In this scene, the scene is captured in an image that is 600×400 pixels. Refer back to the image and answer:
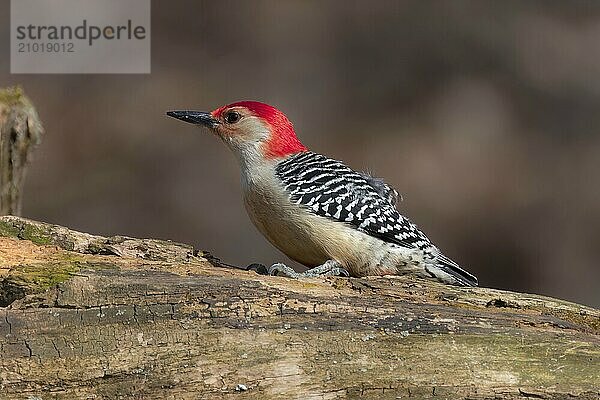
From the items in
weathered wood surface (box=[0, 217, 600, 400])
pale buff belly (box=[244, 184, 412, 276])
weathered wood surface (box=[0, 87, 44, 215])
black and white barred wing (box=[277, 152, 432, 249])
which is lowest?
weathered wood surface (box=[0, 217, 600, 400])

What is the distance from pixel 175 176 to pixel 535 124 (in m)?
5.03

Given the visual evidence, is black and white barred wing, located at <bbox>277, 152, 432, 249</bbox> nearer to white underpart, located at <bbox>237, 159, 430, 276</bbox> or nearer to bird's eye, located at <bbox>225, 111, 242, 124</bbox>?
white underpart, located at <bbox>237, 159, 430, 276</bbox>

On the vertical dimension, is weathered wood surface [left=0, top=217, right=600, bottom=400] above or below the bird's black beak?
below

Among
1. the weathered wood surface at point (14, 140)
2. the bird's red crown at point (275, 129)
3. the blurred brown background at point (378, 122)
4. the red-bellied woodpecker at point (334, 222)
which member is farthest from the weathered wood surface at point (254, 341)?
the blurred brown background at point (378, 122)

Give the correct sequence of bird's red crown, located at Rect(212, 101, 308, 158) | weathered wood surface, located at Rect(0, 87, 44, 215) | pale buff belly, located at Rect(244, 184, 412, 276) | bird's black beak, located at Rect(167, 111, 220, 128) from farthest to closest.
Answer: weathered wood surface, located at Rect(0, 87, 44, 215)
bird's black beak, located at Rect(167, 111, 220, 128)
bird's red crown, located at Rect(212, 101, 308, 158)
pale buff belly, located at Rect(244, 184, 412, 276)

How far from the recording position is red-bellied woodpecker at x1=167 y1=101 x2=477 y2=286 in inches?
217

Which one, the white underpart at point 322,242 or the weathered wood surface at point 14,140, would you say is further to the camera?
the weathered wood surface at point 14,140

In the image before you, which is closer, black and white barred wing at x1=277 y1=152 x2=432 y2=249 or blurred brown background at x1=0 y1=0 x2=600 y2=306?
black and white barred wing at x1=277 y1=152 x2=432 y2=249

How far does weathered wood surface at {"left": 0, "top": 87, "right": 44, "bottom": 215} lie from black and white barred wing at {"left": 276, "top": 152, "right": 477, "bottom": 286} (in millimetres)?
2158

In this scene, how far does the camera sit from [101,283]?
4.30 meters

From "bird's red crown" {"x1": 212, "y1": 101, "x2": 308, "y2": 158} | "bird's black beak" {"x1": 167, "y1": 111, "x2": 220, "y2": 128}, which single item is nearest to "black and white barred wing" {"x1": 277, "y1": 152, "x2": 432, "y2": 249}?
"bird's red crown" {"x1": 212, "y1": 101, "x2": 308, "y2": 158}

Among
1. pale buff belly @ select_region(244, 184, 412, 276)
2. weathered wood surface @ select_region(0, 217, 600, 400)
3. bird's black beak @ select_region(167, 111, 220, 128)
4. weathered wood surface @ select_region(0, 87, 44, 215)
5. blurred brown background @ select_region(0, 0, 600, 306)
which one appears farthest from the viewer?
blurred brown background @ select_region(0, 0, 600, 306)

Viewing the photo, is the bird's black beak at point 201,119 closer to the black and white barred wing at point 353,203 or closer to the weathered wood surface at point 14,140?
the black and white barred wing at point 353,203

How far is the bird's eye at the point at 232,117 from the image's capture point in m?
6.19
